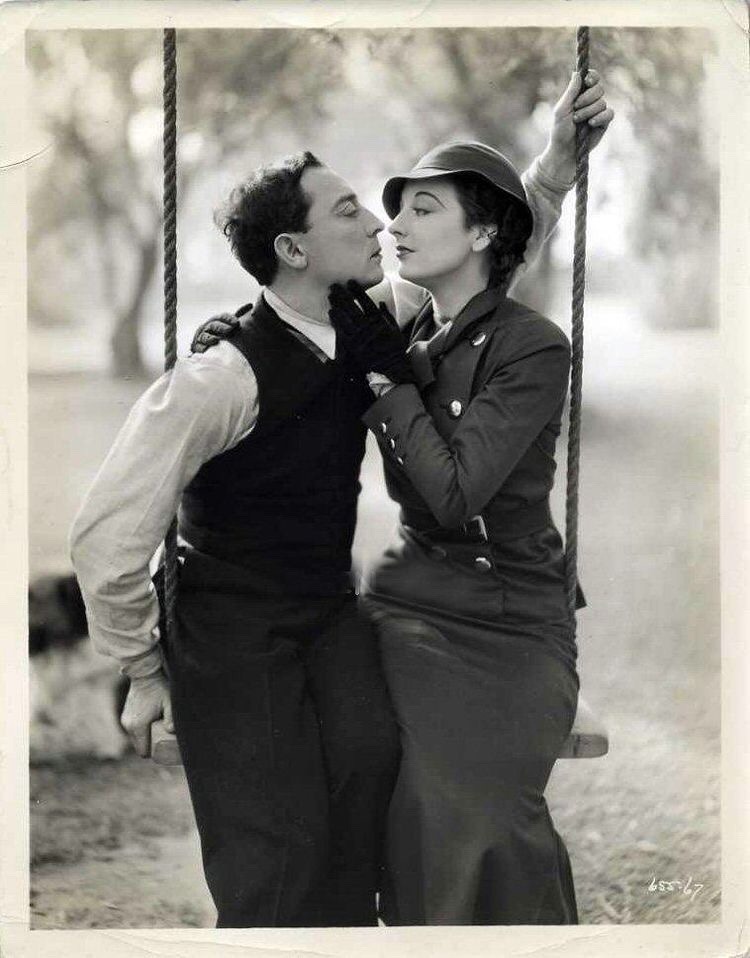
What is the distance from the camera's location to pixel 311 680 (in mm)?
1861

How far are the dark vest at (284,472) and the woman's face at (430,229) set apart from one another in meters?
0.22

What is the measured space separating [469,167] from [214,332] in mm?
502

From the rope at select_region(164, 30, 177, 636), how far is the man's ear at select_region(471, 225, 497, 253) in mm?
505

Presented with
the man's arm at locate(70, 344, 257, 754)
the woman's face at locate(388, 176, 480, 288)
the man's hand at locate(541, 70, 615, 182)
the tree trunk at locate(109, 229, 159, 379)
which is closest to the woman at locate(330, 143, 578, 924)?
the woman's face at locate(388, 176, 480, 288)

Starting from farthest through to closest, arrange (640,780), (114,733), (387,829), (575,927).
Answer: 1. (114,733)
2. (640,780)
3. (575,927)
4. (387,829)

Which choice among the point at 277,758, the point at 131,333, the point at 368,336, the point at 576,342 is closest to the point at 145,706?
the point at 277,758

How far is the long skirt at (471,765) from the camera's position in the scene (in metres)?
1.84

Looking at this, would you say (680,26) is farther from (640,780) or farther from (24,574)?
(24,574)

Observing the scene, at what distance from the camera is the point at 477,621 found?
1.95 meters

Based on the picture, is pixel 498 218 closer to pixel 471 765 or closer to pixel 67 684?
pixel 471 765

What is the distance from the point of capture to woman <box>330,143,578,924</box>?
183cm

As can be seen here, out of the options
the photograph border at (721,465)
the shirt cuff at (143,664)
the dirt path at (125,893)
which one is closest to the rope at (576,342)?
the photograph border at (721,465)

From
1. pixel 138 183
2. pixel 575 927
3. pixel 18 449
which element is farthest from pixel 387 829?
pixel 138 183

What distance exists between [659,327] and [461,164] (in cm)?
62
